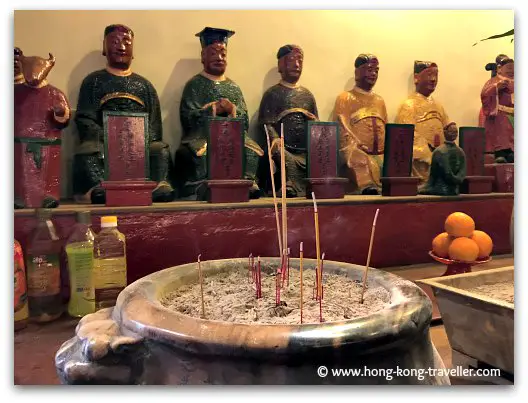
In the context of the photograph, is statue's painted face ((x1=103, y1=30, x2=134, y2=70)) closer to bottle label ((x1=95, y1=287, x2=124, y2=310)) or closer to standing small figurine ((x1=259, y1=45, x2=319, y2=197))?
standing small figurine ((x1=259, y1=45, x2=319, y2=197))

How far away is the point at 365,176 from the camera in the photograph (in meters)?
1.99

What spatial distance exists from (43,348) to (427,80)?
1430 mm

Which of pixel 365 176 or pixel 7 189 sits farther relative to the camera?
pixel 365 176

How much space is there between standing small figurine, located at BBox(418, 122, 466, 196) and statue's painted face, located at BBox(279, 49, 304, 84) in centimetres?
65

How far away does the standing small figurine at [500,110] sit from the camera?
1.18 m

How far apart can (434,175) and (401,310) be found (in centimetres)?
133

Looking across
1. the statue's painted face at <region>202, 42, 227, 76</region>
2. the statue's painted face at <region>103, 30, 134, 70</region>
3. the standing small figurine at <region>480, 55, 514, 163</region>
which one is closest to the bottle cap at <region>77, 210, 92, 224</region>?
the statue's painted face at <region>103, 30, 134, 70</region>

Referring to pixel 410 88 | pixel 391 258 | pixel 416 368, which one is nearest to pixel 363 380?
pixel 416 368

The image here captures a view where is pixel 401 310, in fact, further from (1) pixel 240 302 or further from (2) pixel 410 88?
(2) pixel 410 88

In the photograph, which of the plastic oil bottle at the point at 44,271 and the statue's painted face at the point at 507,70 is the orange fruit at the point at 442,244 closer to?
the statue's painted face at the point at 507,70

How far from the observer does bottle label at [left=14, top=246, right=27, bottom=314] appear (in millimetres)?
1049

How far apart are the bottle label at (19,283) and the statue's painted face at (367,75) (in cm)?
122

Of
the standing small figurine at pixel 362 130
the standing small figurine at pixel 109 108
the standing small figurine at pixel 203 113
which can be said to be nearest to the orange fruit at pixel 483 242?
the standing small figurine at pixel 362 130

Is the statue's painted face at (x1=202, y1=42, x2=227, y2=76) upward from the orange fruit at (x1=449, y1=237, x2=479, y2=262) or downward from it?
upward
